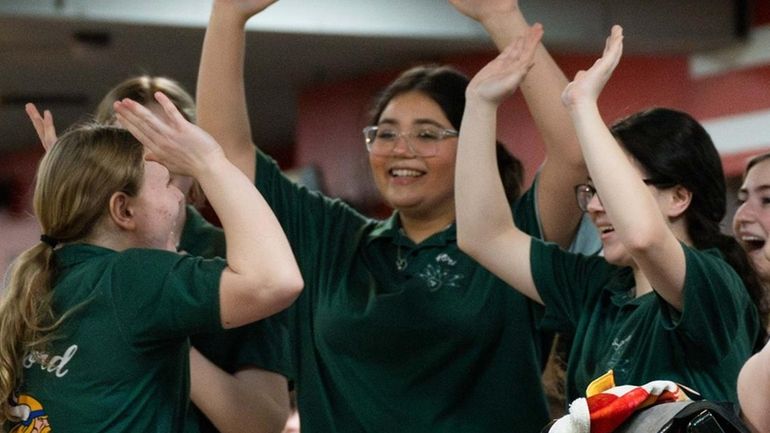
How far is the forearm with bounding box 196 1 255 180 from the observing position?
9.18 ft

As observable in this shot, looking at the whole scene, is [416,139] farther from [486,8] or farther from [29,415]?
[29,415]

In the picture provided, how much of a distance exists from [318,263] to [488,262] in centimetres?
42

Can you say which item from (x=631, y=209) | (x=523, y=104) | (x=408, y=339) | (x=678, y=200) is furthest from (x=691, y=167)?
(x=523, y=104)

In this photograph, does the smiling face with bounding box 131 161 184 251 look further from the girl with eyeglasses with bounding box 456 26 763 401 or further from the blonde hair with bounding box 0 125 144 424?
the girl with eyeglasses with bounding box 456 26 763 401

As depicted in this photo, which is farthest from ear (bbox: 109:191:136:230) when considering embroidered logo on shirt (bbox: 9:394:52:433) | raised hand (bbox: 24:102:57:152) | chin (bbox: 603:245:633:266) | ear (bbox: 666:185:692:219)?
ear (bbox: 666:185:692:219)

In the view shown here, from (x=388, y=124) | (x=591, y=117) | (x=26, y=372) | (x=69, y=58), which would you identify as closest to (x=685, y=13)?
(x=69, y=58)

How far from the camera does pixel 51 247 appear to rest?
2320 mm

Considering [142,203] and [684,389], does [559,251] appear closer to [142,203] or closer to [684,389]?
[684,389]

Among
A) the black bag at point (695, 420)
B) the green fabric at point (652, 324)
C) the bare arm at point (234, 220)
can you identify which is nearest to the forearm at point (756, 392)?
the black bag at point (695, 420)

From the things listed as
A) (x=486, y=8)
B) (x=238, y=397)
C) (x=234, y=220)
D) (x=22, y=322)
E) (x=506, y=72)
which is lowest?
(x=238, y=397)

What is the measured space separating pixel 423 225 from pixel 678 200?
63 cm

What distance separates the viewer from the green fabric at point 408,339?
278cm

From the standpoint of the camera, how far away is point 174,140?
87.4 inches

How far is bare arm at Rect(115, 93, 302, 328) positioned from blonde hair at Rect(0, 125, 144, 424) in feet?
0.26
